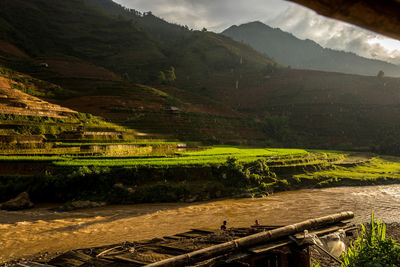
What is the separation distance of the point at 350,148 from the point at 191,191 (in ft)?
113

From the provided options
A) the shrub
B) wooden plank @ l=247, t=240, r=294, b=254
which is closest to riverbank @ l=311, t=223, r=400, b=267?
the shrub

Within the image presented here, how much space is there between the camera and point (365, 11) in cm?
125

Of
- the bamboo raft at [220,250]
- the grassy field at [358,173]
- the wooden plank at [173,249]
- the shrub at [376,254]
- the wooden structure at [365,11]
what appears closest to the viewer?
A: the wooden structure at [365,11]

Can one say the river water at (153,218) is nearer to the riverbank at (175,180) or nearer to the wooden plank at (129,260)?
the riverbank at (175,180)

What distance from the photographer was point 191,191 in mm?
15047

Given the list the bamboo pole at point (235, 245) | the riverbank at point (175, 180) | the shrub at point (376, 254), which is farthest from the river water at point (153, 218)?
the shrub at point (376, 254)

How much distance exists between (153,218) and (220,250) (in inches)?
346

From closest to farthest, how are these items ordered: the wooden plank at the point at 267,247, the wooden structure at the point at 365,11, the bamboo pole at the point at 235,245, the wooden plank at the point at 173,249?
the wooden structure at the point at 365,11
the bamboo pole at the point at 235,245
the wooden plank at the point at 267,247
the wooden plank at the point at 173,249

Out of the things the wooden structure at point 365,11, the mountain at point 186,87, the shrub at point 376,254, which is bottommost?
the shrub at point 376,254

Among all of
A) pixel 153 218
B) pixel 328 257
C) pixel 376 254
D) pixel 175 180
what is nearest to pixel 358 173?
pixel 328 257

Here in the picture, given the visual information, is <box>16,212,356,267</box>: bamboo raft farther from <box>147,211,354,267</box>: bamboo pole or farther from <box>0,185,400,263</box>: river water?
<box>0,185,400,263</box>: river water

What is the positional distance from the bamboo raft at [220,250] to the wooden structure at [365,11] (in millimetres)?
3772

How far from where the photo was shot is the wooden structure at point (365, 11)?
3.94ft

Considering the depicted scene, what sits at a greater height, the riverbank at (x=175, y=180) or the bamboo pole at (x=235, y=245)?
the bamboo pole at (x=235, y=245)
